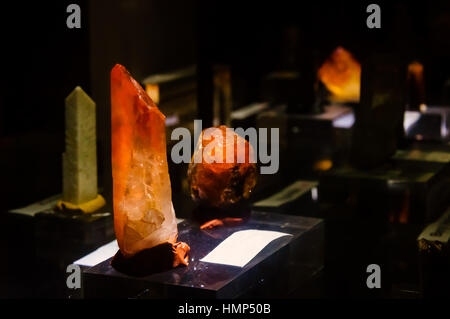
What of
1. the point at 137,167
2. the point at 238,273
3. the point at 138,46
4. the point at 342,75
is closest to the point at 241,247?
the point at 238,273

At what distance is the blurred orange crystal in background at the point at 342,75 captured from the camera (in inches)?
166

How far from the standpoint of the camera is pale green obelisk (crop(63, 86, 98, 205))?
3.30 m

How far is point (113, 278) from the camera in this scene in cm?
248

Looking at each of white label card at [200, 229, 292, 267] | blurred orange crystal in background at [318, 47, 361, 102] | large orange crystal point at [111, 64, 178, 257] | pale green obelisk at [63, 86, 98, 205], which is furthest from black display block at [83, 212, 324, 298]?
blurred orange crystal in background at [318, 47, 361, 102]

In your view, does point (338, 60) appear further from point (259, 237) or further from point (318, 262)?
point (259, 237)

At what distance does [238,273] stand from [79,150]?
3.80 feet

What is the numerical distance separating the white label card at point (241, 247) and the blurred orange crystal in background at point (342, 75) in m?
1.58

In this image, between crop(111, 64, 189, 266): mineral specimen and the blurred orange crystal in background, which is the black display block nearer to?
crop(111, 64, 189, 266): mineral specimen

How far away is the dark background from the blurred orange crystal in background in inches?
3.3

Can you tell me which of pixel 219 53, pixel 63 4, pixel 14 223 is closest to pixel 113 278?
pixel 14 223

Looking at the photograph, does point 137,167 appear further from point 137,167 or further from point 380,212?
point 380,212

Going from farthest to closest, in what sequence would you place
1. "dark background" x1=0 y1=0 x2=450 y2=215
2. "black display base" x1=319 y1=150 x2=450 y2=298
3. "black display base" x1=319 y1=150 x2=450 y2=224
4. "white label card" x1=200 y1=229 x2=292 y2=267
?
"dark background" x1=0 y1=0 x2=450 y2=215, "black display base" x1=319 y1=150 x2=450 y2=224, "black display base" x1=319 y1=150 x2=450 y2=298, "white label card" x1=200 y1=229 x2=292 y2=267

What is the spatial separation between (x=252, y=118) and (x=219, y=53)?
0.40 m

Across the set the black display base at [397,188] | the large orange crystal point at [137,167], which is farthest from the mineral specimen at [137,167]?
the black display base at [397,188]
